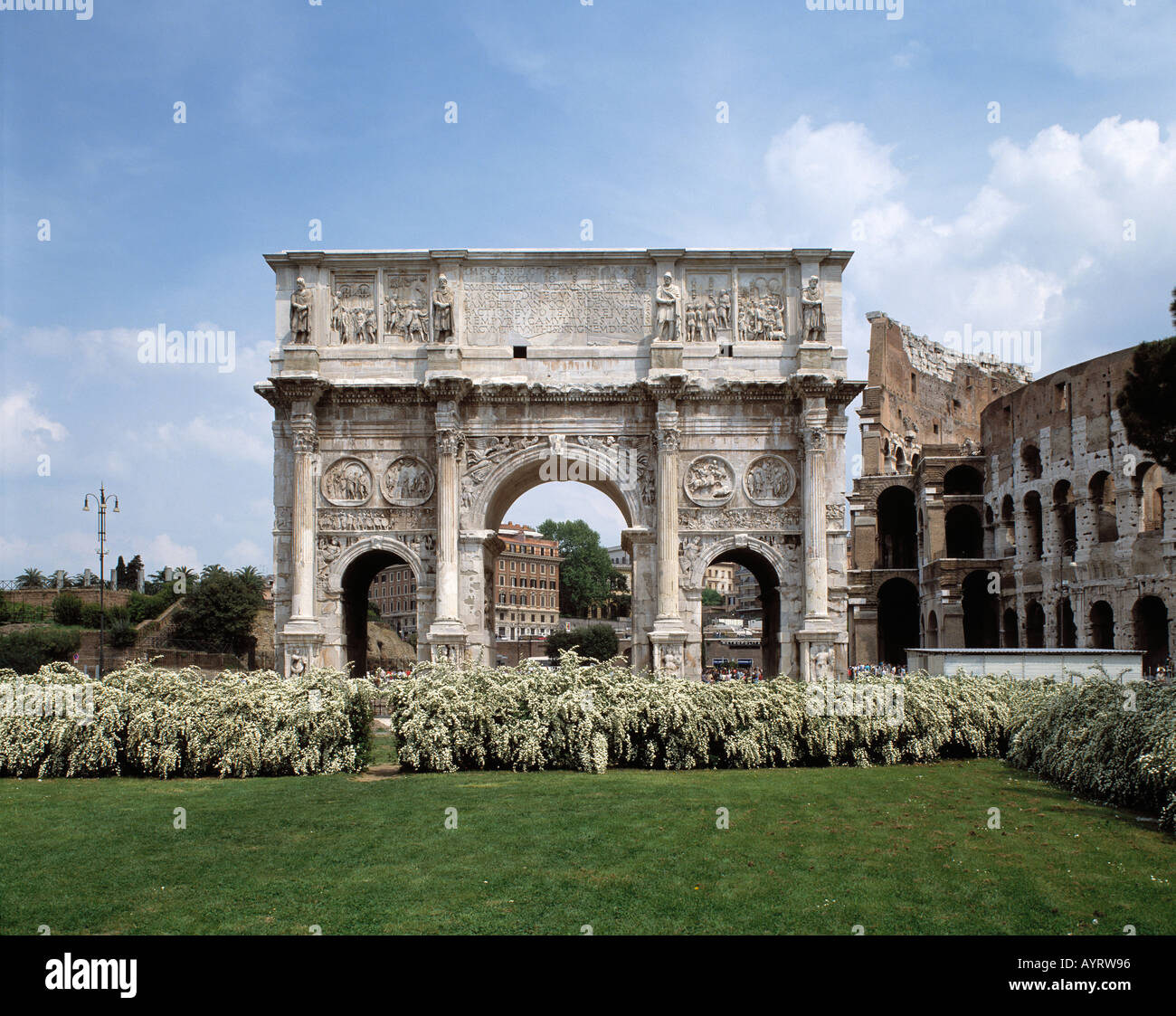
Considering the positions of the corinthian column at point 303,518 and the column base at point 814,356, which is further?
the column base at point 814,356

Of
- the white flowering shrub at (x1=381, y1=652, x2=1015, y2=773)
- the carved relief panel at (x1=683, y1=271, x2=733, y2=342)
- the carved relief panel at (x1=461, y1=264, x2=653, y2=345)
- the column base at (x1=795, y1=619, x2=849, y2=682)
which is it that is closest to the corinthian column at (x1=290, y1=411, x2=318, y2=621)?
the carved relief panel at (x1=461, y1=264, x2=653, y2=345)

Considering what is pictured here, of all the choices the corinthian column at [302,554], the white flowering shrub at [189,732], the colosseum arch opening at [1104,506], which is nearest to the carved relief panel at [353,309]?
the corinthian column at [302,554]

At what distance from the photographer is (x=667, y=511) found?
22984mm

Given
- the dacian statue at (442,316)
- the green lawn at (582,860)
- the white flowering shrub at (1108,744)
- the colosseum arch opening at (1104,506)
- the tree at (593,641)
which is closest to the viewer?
the green lawn at (582,860)

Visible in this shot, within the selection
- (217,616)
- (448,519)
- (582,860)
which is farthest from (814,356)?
(217,616)

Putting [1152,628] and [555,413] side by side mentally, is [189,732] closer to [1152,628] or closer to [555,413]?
[555,413]

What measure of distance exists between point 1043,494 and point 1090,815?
31.4m

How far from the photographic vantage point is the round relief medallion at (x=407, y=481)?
23781 millimetres

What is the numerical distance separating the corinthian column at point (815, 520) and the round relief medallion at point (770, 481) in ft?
1.65

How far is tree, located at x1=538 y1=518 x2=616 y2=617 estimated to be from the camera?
96.7m

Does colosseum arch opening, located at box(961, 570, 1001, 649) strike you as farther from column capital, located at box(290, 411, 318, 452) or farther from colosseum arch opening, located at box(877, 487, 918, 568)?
column capital, located at box(290, 411, 318, 452)

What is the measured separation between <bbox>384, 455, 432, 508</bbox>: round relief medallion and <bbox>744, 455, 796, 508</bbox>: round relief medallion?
307 inches

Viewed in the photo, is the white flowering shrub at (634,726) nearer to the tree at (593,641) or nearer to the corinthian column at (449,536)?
the corinthian column at (449,536)
